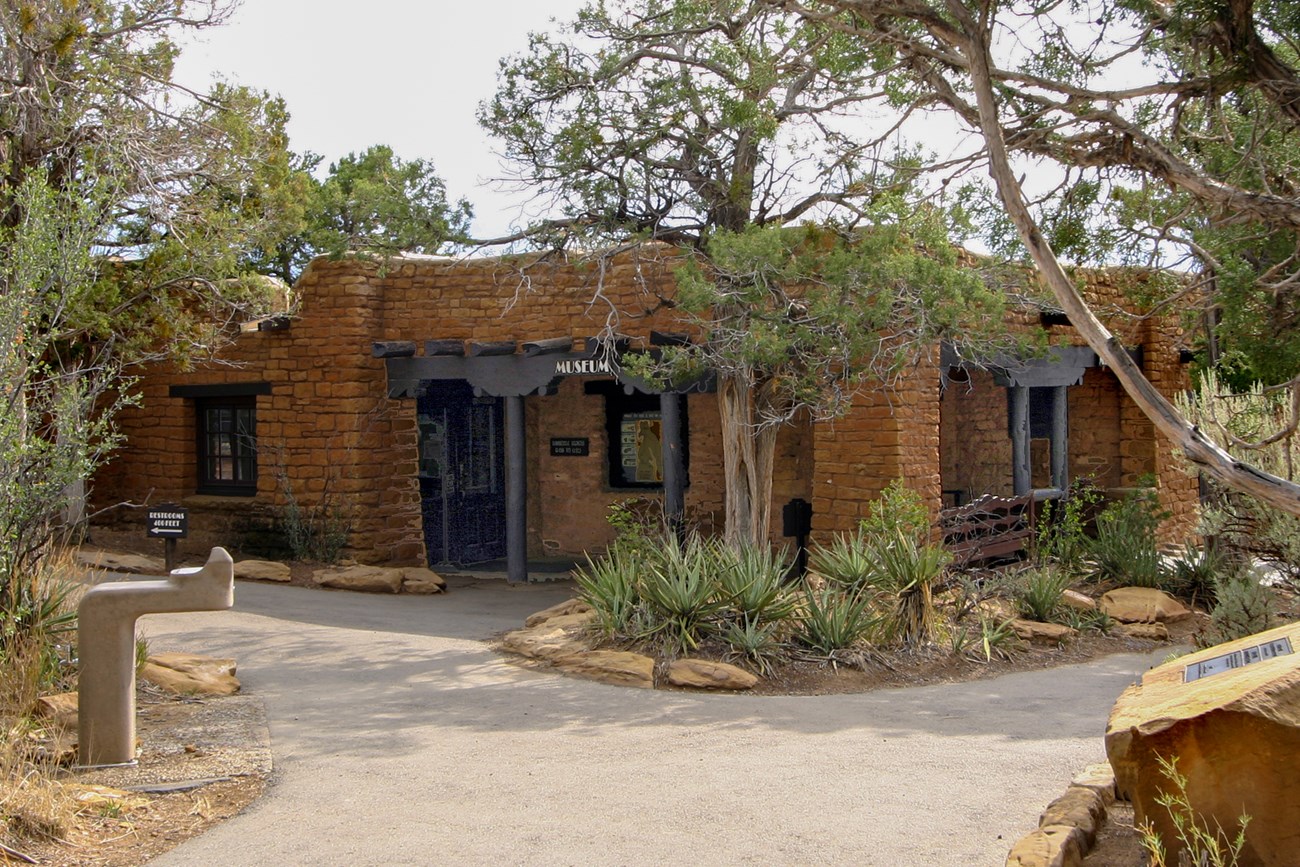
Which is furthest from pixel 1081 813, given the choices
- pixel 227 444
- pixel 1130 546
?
pixel 227 444

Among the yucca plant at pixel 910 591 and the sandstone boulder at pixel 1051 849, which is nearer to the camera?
the sandstone boulder at pixel 1051 849

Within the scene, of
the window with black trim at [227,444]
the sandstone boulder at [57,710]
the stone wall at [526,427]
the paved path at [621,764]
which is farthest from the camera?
the window with black trim at [227,444]

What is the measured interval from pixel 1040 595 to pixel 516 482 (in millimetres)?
5416

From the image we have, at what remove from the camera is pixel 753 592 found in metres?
8.47

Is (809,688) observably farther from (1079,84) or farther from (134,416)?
(134,416)

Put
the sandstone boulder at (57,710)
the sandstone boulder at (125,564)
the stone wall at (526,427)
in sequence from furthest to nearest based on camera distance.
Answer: the sandstone boulder at (125,564), the stone wall at (526,427), the sandstone boulder at (57,710)

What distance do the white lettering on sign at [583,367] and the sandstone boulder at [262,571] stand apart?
11.2ft

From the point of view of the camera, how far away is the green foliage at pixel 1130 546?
37.0 ft

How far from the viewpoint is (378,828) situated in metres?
4.92

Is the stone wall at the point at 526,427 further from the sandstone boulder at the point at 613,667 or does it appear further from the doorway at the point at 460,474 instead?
the sandstone boulder at the point at 613,667

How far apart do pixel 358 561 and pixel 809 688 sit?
674 centimetres

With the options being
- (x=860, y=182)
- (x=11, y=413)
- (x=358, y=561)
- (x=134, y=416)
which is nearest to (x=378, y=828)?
(x=11, y=413)

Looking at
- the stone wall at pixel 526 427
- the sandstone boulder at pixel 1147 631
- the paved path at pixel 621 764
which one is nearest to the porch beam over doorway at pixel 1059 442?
the stone wall at pixel 526 427

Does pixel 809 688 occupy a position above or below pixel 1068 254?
below
